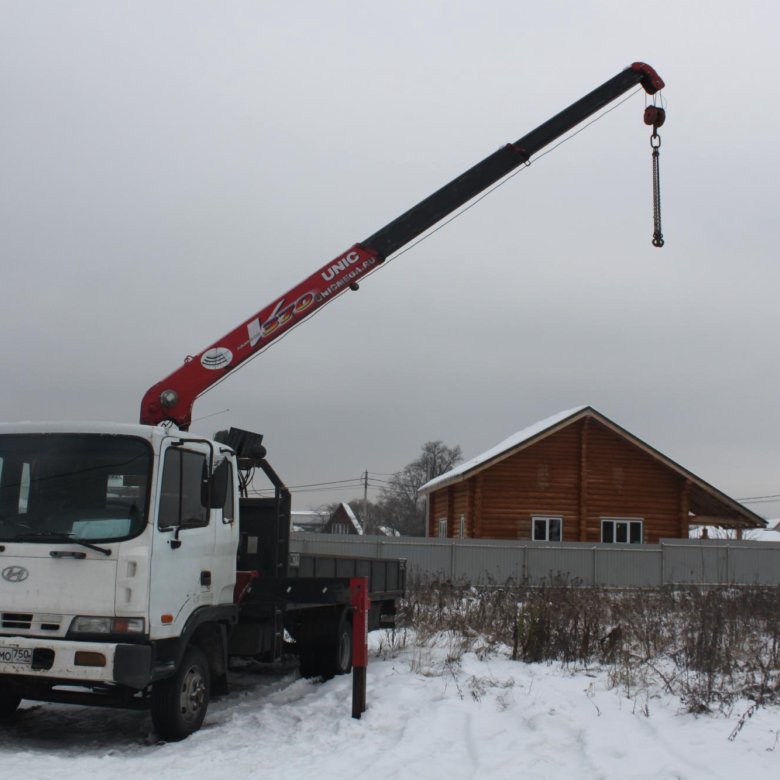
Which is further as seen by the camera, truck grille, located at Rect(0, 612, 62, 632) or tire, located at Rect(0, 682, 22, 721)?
tire, located at Rect(0, 682, 22, 721)

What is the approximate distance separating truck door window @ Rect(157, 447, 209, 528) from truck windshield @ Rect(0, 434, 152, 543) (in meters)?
0.21

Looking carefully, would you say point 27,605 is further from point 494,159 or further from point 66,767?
point 494,159

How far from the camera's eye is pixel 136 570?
7105 mm

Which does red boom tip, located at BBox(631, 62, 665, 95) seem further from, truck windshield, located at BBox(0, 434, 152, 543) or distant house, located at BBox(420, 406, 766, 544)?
distant house, located at BBox(420, 406, 766, 544)

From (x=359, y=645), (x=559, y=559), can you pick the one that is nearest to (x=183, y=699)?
(x=359, y=645)

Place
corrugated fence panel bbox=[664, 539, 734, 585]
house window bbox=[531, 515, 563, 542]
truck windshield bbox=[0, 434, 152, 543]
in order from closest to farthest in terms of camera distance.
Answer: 1. truck windshield bbox=[0, 434, 152, 543]
2. corrugated fence panel bbox=[664, 539, 734, 585]
3. house window bbox=[531, 515, 563, 542]

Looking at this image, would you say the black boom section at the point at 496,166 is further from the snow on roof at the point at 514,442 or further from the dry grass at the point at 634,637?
the snow on roof at the point at 514,442

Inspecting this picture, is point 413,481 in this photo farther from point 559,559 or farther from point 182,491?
point 182,491

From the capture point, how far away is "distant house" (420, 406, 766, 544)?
32.3 metres

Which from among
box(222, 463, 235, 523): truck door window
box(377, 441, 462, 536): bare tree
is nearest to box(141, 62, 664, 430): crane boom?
box(222, 463, 235, 523): truck door window

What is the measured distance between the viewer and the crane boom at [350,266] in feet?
36.3

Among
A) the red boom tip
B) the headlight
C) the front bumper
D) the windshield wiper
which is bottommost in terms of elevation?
the front bumper

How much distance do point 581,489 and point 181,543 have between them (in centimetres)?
2626

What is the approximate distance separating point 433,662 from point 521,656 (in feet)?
3.20
